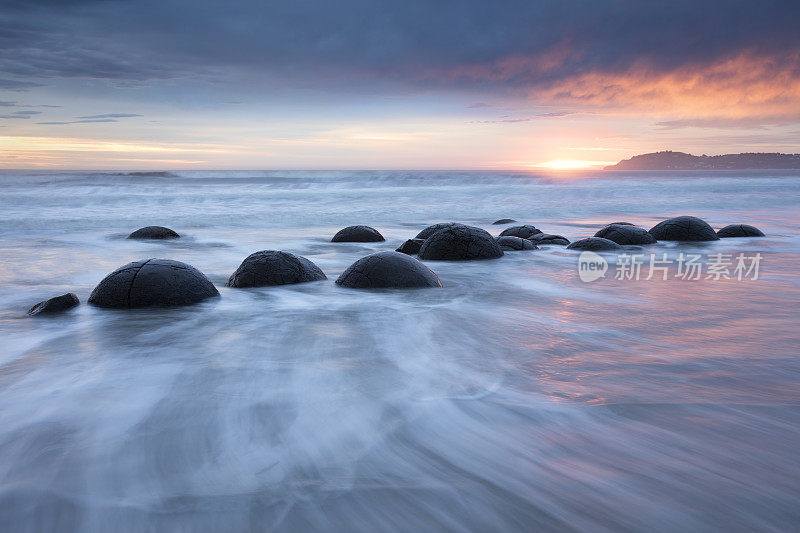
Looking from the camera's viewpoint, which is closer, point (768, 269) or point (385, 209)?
point (768, 269)

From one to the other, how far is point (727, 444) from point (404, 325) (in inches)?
115

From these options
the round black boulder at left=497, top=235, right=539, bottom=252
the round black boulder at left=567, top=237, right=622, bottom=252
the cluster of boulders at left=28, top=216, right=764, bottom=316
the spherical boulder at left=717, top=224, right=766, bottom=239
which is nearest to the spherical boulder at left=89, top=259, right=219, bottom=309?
the cluster of boulders at left=28, top=216, right=764, bottom=316

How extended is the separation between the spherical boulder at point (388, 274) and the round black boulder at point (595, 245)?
4.82m

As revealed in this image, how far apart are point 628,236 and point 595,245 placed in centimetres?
115

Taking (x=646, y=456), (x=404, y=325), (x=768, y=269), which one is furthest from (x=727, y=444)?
(x=768, y=269)

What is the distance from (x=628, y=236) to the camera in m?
11.3

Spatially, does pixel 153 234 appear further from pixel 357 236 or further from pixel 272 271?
pixel 272 271

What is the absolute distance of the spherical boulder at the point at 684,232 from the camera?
39.3 feet

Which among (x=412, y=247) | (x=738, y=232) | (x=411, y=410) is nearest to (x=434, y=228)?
(x=412, y=247)

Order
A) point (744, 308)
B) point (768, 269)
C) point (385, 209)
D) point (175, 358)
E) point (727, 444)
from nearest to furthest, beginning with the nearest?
point (727, 444), point (175, 358), point (744, 308), point (768, 269), point (385, 209)

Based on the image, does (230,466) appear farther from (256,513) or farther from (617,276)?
→ (617,276)

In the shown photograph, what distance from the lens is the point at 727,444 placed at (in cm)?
273

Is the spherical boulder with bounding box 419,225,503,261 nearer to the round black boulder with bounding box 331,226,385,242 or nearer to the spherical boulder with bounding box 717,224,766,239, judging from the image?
the round black boulder with bounding box 331,226,385,242

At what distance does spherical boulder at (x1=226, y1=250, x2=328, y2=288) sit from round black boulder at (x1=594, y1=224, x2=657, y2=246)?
22.9 feet
